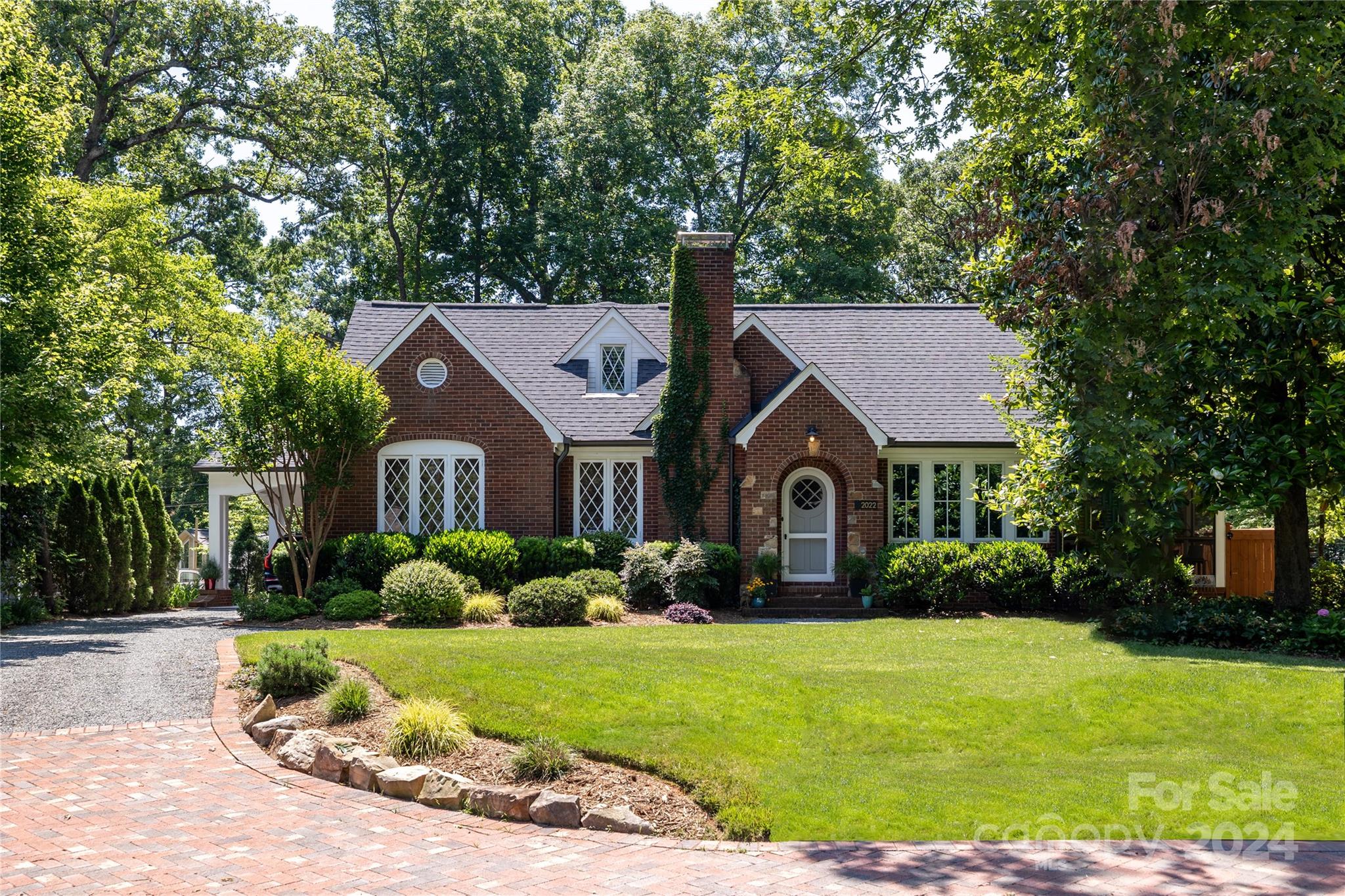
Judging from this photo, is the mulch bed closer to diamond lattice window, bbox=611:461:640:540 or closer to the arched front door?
the arched front door

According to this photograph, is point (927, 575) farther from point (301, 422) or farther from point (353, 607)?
point (301, 422)

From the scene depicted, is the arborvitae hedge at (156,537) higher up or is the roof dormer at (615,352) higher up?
the roof dormer at (615,352)

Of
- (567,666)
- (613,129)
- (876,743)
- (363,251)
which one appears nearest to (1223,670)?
(876,743)

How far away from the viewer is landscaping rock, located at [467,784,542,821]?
819 cm

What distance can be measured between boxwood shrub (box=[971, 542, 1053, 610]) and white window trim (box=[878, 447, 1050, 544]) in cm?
192

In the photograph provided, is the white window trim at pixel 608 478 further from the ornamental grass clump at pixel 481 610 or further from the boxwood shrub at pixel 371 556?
the ornamental grass clump at pixel 481 610

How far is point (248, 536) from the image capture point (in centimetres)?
3250

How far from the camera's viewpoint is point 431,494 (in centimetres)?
2300

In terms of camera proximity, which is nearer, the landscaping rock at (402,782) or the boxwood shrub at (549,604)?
the landscaping rock at (402,782)

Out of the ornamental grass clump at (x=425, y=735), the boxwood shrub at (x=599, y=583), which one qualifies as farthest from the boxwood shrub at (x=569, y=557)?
the ornamental grass clump at (x=425, y=735)

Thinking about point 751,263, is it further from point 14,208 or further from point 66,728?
point 66,728

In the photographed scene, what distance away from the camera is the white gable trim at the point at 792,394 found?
21703 mm

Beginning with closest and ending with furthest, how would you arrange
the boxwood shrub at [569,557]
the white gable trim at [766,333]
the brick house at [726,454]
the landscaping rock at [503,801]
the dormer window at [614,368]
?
1. the landscaping rock at [503,801]
2. the boxwood shrub at [569,557]
3. the brick house at [726,454]
4. the white gable trim at [766,333]
5. the dormer window at [614,368]

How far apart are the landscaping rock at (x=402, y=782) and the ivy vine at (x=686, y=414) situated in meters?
13.6
